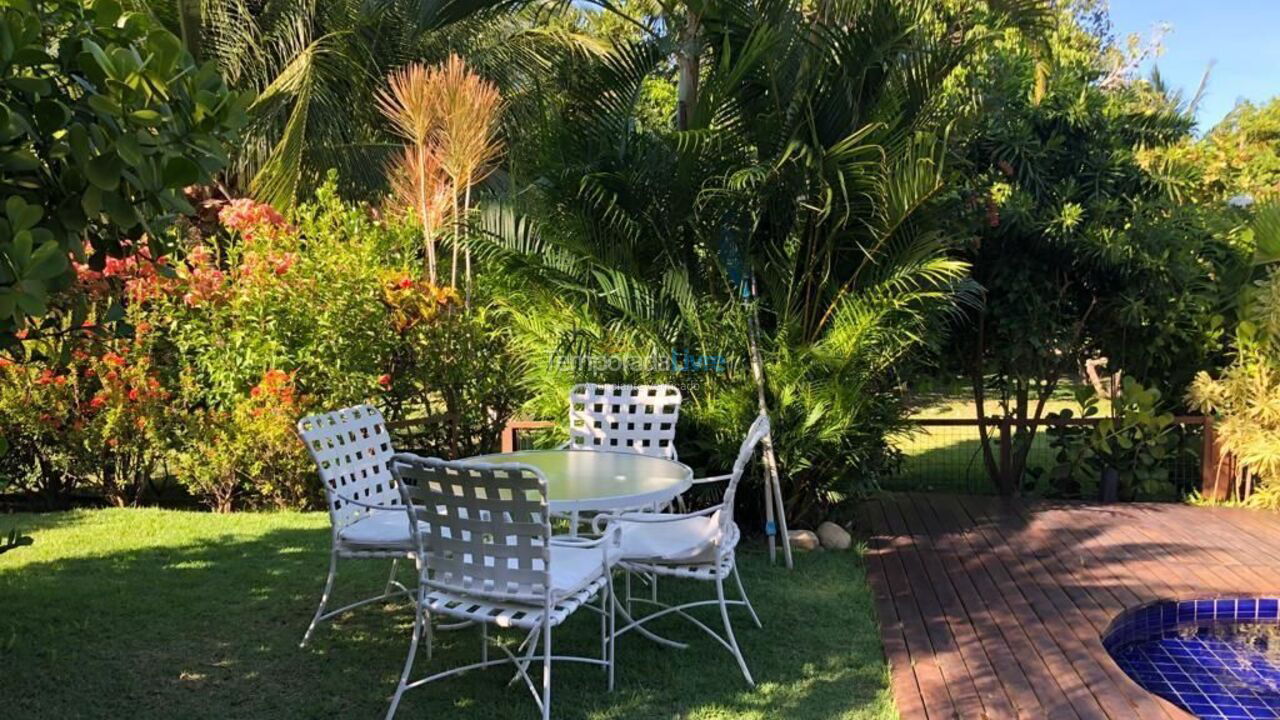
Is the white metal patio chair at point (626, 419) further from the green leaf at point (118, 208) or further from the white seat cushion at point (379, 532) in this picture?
the green leaf at point (118, 208)

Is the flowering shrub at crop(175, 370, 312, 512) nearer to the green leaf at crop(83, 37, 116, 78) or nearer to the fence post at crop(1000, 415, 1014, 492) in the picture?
the green leaf at crop(83, 37, 116, 78)

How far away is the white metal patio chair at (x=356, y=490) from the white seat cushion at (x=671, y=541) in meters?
0.89

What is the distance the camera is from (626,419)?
5.01 m

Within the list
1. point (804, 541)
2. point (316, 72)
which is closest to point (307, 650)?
point (804, 541)

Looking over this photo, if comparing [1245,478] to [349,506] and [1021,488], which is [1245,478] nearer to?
[1021,488]

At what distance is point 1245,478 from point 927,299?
3.30 m

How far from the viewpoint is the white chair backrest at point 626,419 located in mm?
4949

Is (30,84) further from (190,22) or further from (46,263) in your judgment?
(190,22)

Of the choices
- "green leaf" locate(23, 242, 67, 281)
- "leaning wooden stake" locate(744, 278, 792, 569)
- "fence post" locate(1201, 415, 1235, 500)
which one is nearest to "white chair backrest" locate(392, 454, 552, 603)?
"green leaf" locate(23, 242, 67, 281)

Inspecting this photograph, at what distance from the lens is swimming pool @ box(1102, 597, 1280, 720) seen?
365 centimetres

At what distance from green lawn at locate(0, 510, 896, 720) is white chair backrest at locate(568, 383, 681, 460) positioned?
798 millimetres

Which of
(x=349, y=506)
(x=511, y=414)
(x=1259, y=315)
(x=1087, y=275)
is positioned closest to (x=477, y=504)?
(x=349, y=506)

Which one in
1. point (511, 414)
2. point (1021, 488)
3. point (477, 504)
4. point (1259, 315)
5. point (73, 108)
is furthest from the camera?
point (511, 414)

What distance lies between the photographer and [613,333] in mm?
5395
